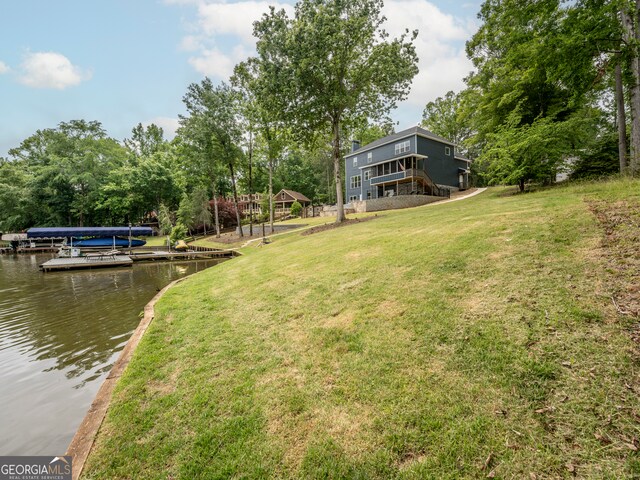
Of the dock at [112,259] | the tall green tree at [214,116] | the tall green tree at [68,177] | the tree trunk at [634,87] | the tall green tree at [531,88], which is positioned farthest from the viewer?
the tall green tree at [68,177]

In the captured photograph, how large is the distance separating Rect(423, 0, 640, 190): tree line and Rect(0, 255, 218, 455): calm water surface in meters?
17.1

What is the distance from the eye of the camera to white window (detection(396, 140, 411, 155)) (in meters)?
33.2

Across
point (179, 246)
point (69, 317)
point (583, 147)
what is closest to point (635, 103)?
point (583, 147)

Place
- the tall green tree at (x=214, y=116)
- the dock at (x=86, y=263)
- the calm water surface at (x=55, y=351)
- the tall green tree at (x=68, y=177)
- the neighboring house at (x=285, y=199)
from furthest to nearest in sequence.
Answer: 1. the neighboring house at (x=285, y=199)
2. the tall green tree at (x=68, y=177)
3. the tall green tree at (x=214, y=116)
4. the dock at (x=86, y=263)
5. the calm water surface at (x=55, y=351)

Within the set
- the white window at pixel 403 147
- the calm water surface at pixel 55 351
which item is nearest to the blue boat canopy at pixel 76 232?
the calm water surface at pixel 55 351

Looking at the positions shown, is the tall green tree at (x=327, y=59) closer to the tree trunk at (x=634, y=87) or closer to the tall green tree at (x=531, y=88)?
the tall green tree at (x=531, y=88)

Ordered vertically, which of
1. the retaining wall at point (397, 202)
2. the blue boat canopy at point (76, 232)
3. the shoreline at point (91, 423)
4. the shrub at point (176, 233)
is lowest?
the shoreline at point (91, 423)

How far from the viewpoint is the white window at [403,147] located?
33.2m

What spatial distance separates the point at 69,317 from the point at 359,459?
35.4 ft

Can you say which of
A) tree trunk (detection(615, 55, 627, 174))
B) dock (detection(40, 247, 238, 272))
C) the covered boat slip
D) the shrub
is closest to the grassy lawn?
tree trunk (detection(615, 55, 627, 174))

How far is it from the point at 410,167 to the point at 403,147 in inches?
109

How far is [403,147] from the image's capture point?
3375cm

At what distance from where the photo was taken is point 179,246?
27906mm

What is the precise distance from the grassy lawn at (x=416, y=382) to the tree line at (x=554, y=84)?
10261 millimetres
